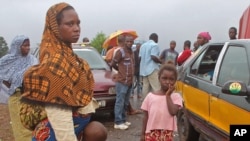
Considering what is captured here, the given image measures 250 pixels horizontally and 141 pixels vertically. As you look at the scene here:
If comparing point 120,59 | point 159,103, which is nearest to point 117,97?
point 120,59

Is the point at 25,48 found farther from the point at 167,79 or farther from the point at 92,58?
the point at 92,58

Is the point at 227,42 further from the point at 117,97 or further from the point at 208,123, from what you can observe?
the point at 117,97

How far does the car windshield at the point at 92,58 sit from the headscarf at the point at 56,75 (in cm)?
660

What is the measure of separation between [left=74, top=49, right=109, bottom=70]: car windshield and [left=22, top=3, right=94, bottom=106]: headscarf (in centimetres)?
660

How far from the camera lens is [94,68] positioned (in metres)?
8.70

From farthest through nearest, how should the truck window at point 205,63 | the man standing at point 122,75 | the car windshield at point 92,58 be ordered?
1. the car windshield at point 92,58
2. the man standing at point 122,75
3. the truck window at point 205,63

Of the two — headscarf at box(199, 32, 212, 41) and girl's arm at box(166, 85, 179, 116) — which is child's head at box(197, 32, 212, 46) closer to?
headscarf at box(199, 32, 212, 41)

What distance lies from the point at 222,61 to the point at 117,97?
10.1 feet

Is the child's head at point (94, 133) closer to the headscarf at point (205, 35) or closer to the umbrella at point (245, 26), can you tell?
the headscarf at point (205, 35)

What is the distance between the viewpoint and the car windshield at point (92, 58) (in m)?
8.87

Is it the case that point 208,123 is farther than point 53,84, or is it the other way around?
point 208,123

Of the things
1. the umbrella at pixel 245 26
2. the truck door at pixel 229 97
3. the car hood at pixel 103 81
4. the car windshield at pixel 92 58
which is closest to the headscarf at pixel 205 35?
the umbrella at pixel 245 26

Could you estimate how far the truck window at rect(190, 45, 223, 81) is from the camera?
521 cm

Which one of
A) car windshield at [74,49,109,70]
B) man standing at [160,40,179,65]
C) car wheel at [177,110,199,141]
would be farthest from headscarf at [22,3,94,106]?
man standing at [160,40,179,65]
